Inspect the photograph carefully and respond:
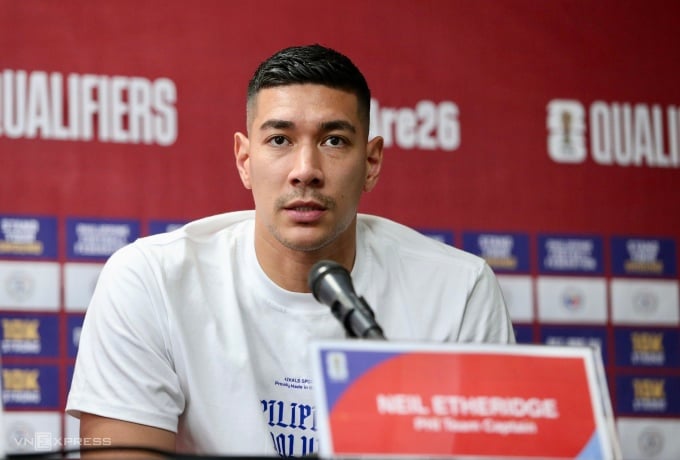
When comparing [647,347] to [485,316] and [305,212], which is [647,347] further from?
[305,212]

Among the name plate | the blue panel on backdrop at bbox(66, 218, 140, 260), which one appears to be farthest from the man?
the blue panel on backdrop at bbox(66, 218, 140, 260)

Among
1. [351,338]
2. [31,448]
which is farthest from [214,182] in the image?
[351,338]

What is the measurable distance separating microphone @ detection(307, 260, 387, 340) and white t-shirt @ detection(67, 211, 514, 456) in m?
0.43

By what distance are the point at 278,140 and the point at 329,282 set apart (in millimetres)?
550

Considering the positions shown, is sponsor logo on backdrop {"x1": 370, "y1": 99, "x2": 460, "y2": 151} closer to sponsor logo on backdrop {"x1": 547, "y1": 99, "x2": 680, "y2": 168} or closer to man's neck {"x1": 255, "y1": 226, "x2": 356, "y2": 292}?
sponsor logo on backdrop {"x1": 547, "y1": 99, "x2": 680, "y2": 168}

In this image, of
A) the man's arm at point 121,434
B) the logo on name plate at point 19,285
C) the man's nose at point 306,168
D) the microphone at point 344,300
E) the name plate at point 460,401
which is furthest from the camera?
the logo on name plate at point 19,285

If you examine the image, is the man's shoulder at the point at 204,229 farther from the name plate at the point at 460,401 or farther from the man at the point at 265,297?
the name plate at the point at 460,401

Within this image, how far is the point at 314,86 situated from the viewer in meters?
1.71

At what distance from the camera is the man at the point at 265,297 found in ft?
5.11

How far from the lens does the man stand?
1558 mm

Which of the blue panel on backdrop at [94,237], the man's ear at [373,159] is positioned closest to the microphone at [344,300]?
the man's ear at [373,159]

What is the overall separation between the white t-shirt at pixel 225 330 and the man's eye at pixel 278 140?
0.19 meters

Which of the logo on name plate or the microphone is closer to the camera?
the microphone

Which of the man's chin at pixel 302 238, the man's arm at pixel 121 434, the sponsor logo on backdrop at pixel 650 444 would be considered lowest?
the sponsor logo on backdrop at pixel 650 444
